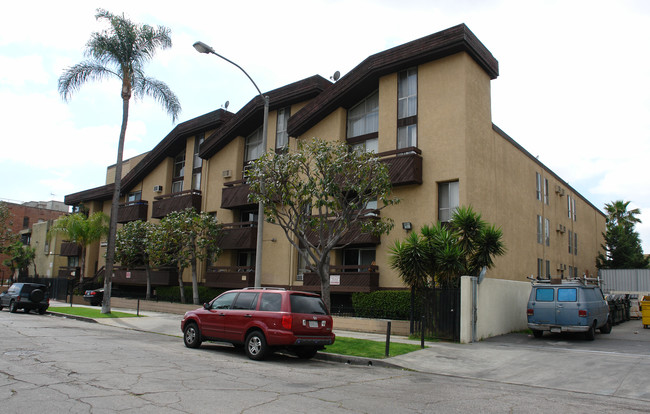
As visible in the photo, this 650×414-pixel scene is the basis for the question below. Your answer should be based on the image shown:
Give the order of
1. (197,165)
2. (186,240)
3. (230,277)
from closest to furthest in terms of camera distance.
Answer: (186,240) < (230,277) < (197,165)

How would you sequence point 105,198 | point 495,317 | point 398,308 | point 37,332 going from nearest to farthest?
point 37,332, point 495,317, point 398,308, point 105,198

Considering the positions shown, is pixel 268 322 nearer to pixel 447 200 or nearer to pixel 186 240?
pixel 447 200

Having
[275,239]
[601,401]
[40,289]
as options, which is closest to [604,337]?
[601,401]

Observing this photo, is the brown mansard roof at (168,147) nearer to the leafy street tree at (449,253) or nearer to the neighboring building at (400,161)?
the neighboring building at (400,161)

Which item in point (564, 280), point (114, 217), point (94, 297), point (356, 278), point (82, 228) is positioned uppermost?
point (82, 228)

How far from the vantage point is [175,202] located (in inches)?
1304

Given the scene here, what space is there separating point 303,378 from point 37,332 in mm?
10620

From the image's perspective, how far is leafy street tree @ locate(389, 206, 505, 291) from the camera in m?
16.8

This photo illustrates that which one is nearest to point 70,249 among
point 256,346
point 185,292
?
point 185,292

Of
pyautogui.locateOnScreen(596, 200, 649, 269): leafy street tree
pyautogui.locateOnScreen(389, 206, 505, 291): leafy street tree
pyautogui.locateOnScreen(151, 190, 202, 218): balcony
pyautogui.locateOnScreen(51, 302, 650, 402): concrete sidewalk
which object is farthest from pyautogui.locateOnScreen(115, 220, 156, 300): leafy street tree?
pyautogui.locateOnScreen(596, 200, 649, 269): leafy street tree

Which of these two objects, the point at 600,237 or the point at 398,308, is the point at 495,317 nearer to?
the point at 398,308

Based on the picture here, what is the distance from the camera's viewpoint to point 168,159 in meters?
36.8

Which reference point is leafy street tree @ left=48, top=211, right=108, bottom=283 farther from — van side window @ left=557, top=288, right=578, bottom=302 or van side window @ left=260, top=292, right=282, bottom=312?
van side window @ left=557, top=288, right=578, bottom=302

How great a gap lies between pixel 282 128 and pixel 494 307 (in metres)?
16.2
